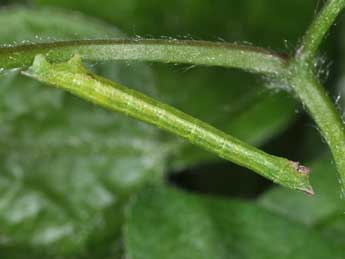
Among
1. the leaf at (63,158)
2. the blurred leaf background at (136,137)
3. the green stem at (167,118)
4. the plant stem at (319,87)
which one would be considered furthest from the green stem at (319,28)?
the leaf at (63,158)

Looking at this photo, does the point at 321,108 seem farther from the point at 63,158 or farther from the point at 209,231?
the point at 63,158

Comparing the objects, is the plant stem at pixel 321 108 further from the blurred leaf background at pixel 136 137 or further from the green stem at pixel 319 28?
the blurred leaf background at pixel 136 137

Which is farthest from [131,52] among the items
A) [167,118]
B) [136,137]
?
[136,137]


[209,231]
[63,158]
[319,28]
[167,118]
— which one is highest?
[319,28]

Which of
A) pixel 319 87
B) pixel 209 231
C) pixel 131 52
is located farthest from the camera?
pixel 209 231

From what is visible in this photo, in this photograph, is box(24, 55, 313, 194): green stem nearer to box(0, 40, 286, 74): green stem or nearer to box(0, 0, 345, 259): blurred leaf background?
box(0, 40, 286, 74): green stem

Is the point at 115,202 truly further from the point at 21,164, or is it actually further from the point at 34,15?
the point at 34,15
